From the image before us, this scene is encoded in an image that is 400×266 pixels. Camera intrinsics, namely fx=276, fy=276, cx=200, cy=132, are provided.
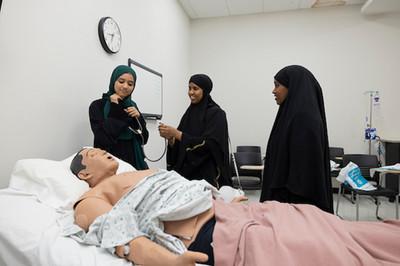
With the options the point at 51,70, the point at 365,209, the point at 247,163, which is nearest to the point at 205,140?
the point at 51,70

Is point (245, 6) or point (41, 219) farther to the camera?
point (245, 6)

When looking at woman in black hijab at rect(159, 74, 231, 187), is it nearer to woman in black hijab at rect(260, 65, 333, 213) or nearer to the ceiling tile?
woman in black hijab at rect(260, 65, 333, 213)

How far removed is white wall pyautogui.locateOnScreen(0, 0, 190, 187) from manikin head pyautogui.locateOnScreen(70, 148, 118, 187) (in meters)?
0.39

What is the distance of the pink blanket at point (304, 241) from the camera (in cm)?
83

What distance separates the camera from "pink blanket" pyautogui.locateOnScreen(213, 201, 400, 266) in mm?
826

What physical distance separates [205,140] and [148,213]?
41.2 inches

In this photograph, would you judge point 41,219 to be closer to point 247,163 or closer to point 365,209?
point 247,163

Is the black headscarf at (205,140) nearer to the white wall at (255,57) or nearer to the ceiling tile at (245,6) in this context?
the white wall at (255,57)

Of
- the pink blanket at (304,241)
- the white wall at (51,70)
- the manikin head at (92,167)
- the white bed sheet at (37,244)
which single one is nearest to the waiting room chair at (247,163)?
the white wall at (51,70)

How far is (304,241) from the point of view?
87cm

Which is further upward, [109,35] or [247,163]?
[109,35]

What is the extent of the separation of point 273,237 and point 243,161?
316cm

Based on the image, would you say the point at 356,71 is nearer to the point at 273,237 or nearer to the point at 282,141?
the point at 282,141

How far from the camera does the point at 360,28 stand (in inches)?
169
